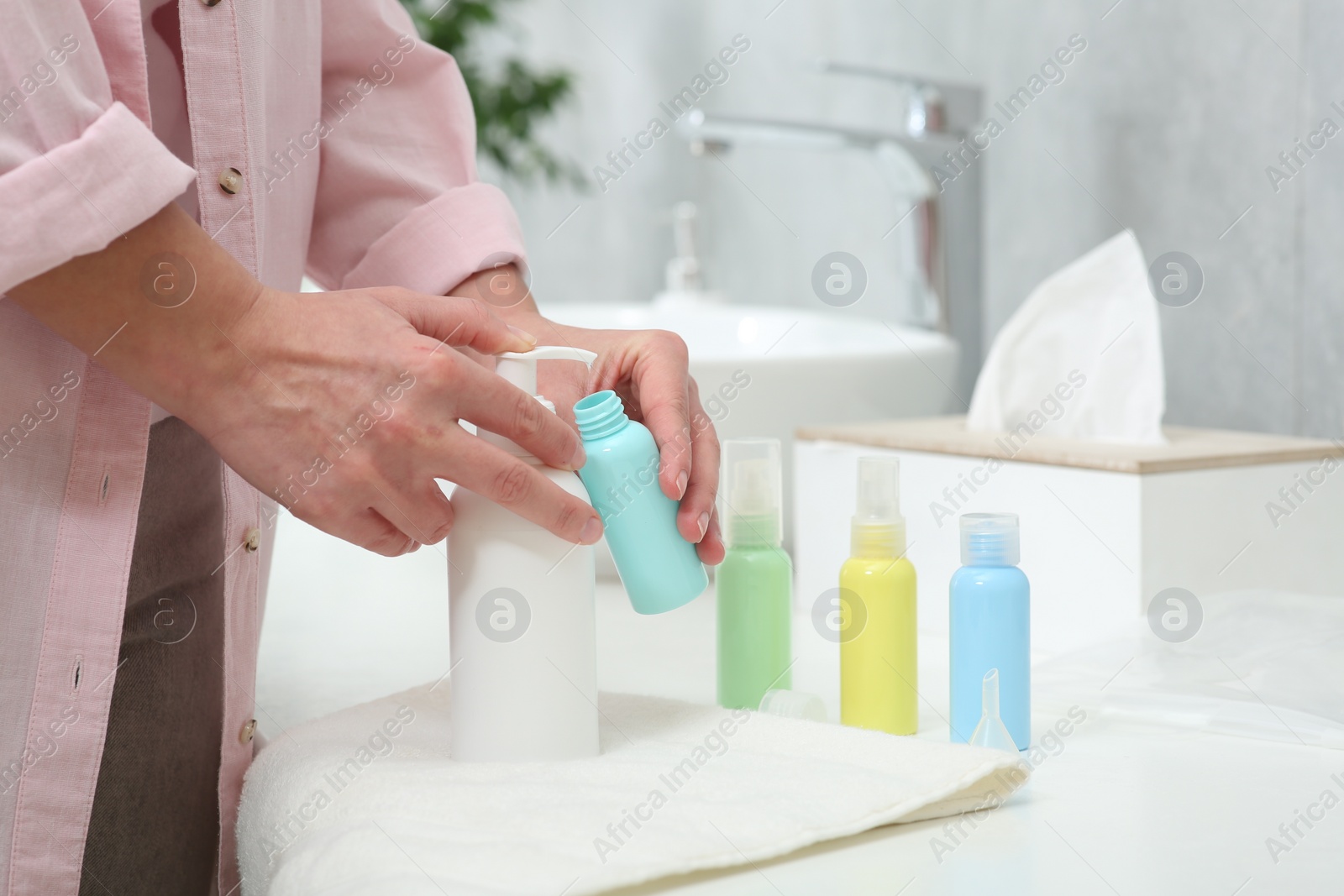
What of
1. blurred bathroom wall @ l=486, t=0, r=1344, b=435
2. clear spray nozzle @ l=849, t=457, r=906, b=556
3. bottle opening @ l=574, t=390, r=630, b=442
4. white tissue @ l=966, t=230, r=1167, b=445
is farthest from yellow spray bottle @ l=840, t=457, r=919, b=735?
blurred bathroom wall @ l=486, t=0, r=1344, b=435

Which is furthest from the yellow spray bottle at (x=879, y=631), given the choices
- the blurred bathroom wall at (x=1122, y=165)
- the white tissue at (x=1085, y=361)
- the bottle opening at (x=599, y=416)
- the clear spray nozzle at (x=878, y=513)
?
the blurred bathroom wall at (x=1122, y=165)

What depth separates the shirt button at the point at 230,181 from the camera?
1.70 feet

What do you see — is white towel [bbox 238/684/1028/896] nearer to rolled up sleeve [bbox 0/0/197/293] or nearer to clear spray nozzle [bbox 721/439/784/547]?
clear spray nozzle [bbox 721/439/784/547]

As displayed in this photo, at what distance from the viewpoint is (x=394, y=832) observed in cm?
39

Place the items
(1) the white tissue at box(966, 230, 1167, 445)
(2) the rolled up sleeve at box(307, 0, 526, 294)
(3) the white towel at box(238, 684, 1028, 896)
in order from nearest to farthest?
(3) the white towel at box(238, 684, 1028, 896)
(2) the rolled up sleeve at box(307, 0, 526, 294)
(1) the white tissue at box(966, 230, 1167, 445)

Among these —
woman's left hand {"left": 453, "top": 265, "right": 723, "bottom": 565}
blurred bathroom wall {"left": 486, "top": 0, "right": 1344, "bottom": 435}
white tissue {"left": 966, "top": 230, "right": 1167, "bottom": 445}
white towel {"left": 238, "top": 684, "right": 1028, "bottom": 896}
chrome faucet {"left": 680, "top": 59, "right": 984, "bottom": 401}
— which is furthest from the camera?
chrome faucet {"left": 680, "top": 59, "right": 984, "bottom": 401}

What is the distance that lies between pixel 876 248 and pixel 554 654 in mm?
1085

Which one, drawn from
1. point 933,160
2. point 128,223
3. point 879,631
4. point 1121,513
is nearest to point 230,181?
point 128,223

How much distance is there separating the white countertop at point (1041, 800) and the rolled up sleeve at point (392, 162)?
0.23 metres

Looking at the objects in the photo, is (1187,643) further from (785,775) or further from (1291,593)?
(785,775)

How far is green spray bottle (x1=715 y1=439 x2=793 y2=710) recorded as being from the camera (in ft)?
1.86

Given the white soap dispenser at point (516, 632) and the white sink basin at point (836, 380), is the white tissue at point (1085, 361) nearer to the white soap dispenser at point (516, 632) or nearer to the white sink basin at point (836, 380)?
the white sink basin at point (836, 380)

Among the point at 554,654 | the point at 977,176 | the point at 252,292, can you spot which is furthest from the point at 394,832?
the point at 977,176

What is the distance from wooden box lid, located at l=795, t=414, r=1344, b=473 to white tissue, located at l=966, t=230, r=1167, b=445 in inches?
0.9
